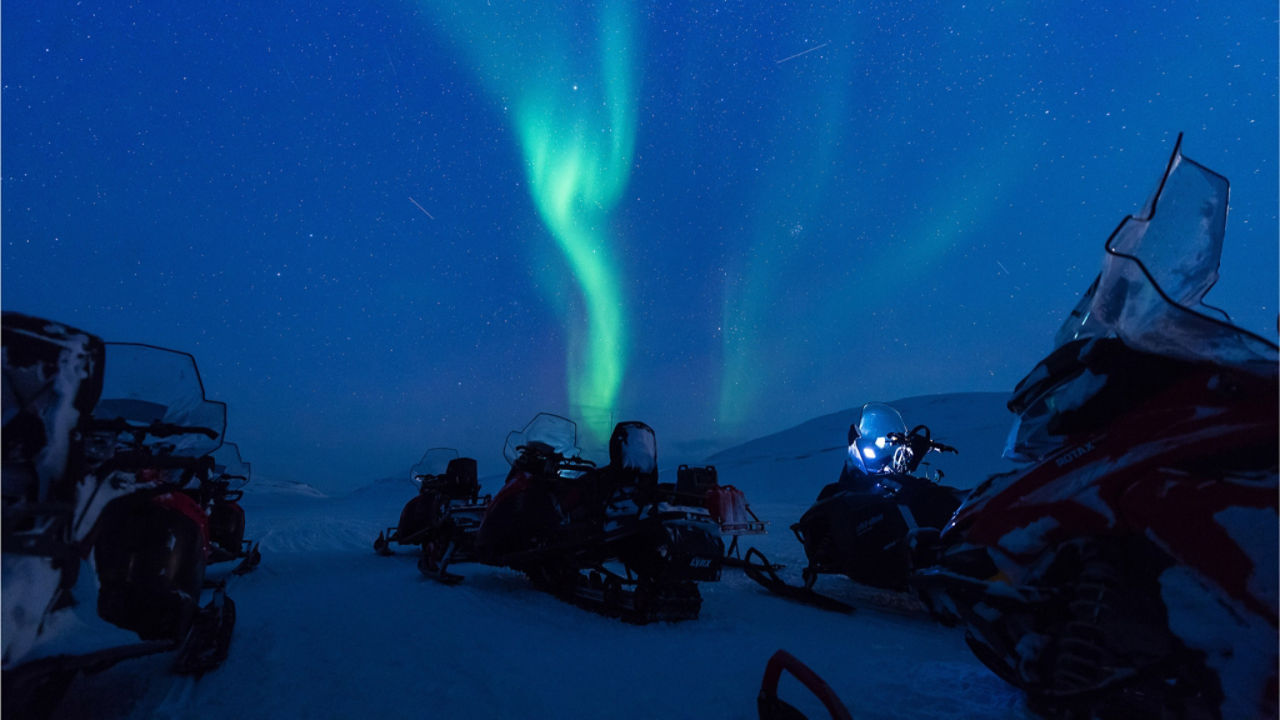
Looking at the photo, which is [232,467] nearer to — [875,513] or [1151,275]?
[875,513]

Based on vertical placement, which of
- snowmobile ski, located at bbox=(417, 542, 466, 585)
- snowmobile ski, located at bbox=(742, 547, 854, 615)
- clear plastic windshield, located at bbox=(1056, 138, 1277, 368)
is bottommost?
A: snowmobile ski, located at bbox=(417, 542, 466, 585)

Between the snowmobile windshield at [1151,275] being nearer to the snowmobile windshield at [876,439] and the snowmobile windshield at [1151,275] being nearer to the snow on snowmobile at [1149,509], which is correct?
the snow on snowmobile at [1149,509]

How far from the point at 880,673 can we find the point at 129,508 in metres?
3.94

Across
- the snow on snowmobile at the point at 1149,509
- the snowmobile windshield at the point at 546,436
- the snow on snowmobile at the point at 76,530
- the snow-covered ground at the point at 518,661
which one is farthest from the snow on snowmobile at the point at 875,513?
the snow on snowmobile at the point at 76,530

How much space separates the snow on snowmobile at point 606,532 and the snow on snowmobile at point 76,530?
297 cm

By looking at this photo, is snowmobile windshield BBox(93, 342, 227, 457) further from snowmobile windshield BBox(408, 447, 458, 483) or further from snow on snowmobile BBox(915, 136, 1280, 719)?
snowmobile windshield BBox(408, 447, 458, 483)

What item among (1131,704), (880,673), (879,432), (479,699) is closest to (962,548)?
(1131,704)

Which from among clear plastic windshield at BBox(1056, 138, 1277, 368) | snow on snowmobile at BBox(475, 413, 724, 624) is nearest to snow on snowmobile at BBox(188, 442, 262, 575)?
snow on snowmobile at BBox(475, 413, 724, 624)

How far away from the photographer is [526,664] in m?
3.51

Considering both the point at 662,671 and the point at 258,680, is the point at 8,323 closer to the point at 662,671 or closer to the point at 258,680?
the point at 258,680

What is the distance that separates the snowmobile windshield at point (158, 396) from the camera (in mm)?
3004

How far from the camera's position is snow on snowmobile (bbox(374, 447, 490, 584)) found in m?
6.69

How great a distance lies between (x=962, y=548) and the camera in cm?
258

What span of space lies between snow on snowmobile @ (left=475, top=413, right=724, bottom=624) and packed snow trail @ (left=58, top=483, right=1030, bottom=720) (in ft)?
0.75
